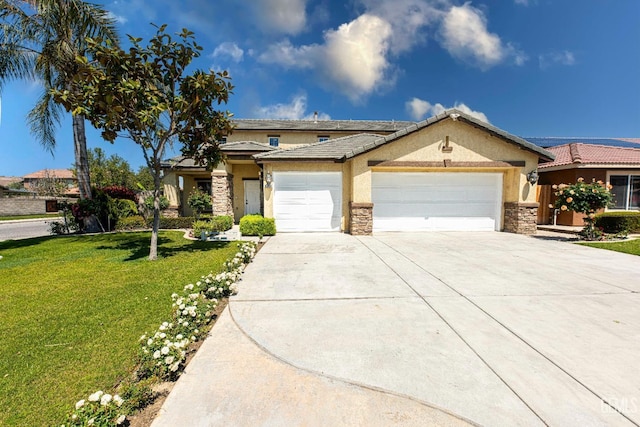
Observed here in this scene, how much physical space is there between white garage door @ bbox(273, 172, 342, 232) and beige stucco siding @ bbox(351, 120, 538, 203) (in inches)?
41.0

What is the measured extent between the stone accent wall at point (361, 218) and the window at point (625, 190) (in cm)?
1241

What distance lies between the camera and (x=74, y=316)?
13.0 ft

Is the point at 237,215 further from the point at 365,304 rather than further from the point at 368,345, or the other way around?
the point at 368,345

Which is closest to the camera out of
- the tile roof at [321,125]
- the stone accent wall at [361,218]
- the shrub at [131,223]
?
the stone accent wall at [361,218]

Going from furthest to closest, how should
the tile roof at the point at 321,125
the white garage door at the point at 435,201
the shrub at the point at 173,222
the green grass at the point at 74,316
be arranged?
the tile roof at the point at 321,125 → the shrub at the point at 173,222 → the white garage door at the point at 435,201 → the green grass at the point at 74,316

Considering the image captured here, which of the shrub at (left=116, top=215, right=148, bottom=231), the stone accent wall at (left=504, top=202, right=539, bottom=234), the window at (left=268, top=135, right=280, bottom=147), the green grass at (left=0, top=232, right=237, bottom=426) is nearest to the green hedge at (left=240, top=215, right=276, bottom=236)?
the green grass at (left=0, top=232, right=237, bottom=426)

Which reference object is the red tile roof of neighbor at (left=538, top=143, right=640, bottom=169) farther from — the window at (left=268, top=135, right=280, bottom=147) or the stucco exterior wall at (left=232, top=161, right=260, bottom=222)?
the window at (left=268, top=135, right=280, bottom=147)

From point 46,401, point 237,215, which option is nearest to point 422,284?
point 46,401

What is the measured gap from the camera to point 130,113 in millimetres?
6645

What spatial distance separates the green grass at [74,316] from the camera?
2466 millimetres

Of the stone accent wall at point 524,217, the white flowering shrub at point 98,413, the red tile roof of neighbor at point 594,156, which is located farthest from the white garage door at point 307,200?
the red tile roof of neighbor at point 594,156

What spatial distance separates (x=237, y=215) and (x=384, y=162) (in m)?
9.45

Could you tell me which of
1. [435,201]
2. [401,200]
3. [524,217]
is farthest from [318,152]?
[524,217]

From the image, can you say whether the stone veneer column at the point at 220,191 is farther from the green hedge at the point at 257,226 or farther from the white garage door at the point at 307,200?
the white garage door at the point at 307,200
